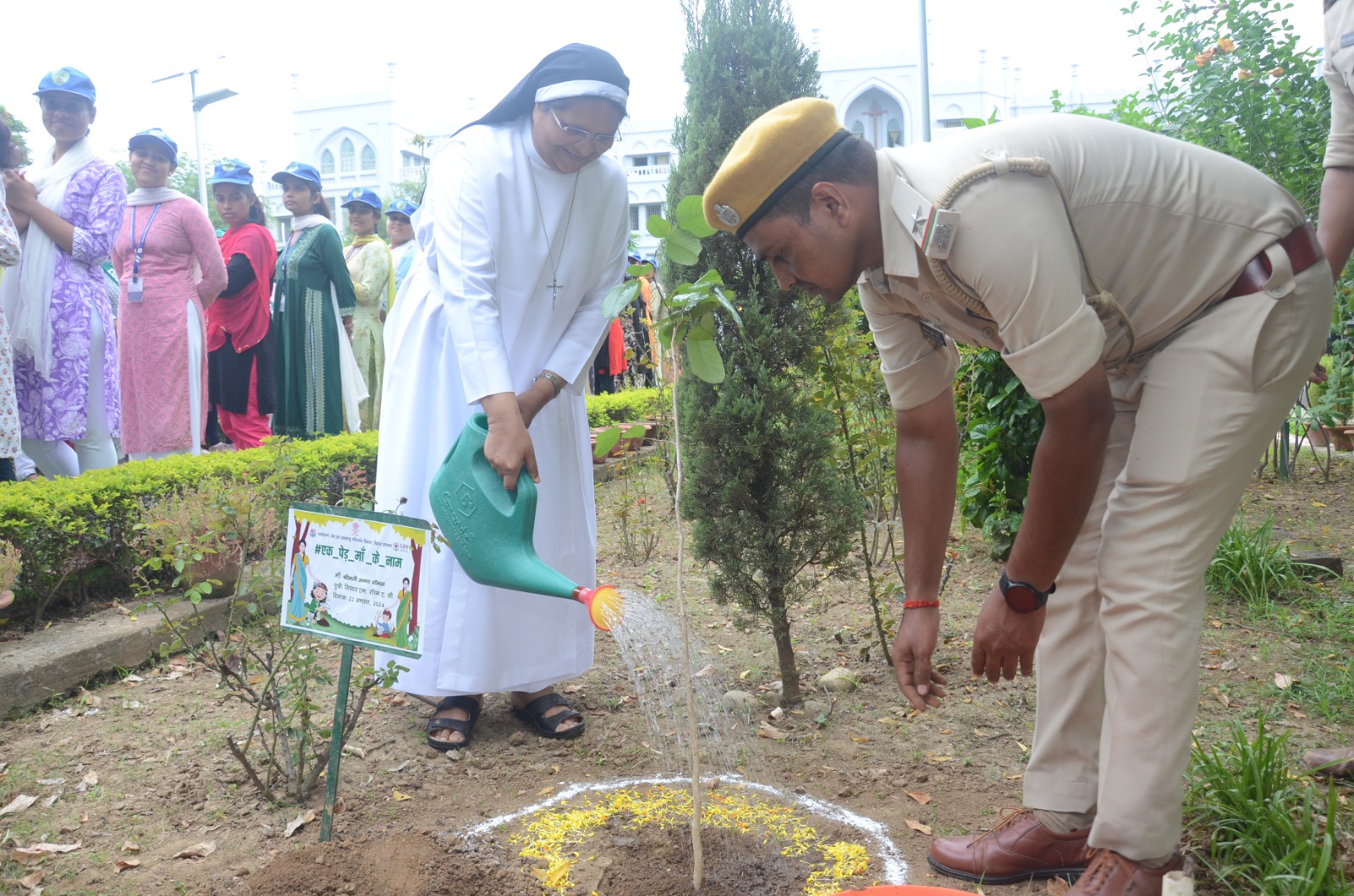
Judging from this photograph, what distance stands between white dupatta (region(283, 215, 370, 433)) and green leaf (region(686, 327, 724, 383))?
A: 18.4 feet

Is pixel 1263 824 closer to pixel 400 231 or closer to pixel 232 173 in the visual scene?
pixel 232 173

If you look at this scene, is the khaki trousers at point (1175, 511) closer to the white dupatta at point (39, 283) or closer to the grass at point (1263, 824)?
the grass at point (1263, 824)

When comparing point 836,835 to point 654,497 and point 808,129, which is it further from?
point 654,497

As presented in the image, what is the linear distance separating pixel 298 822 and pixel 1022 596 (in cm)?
193

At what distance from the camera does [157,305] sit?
19.2ft

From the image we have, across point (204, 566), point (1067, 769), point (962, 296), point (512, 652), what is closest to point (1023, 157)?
point (962, 296)

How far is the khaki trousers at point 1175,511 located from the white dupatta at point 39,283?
538 centimetres

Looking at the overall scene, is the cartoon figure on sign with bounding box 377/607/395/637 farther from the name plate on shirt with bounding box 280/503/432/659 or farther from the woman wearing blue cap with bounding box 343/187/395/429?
the woman wearing blue cap with bounding box 343/187/395/429

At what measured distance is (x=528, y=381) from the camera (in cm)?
310

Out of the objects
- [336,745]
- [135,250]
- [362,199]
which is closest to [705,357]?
[336,745]

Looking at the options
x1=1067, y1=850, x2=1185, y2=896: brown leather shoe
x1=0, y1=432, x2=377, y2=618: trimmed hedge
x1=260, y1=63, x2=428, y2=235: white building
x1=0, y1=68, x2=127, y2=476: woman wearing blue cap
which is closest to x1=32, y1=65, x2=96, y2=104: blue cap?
x1=0, y1=68, x2=127, y2=476: woman wearing blue cap

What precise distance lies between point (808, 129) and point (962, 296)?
1.44 ft

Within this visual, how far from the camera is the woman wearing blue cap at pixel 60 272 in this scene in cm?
521

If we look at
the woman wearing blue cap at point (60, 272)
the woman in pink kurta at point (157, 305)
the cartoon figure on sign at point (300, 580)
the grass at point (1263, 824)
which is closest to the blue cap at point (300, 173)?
the woman in pink kurta at point (157, 305)
